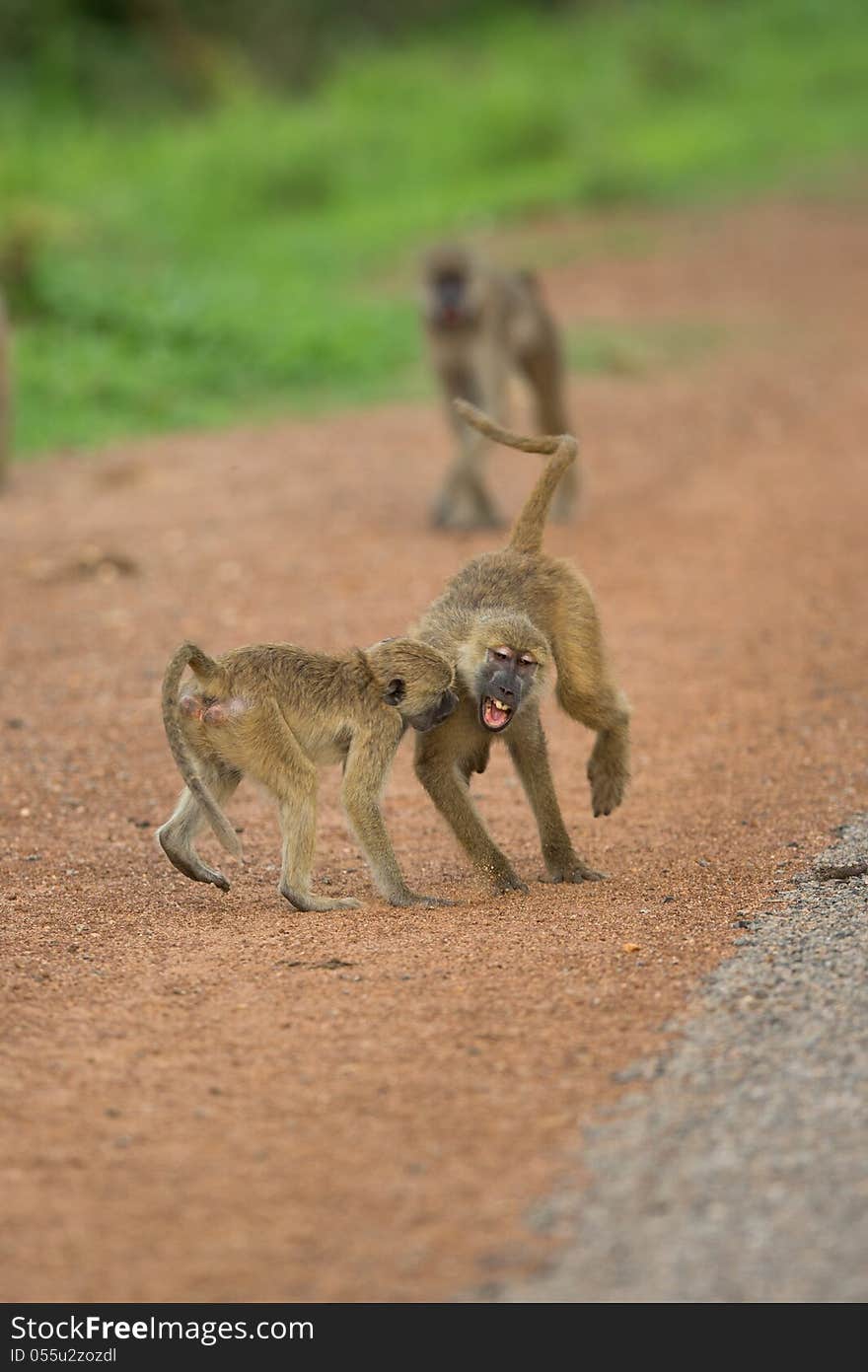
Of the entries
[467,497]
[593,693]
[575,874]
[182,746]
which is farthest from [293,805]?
[467,497]

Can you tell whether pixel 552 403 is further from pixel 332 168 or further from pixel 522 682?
pixel 332 168

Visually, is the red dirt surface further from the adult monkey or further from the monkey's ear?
the monkey's ear

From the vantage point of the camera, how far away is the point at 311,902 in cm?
551

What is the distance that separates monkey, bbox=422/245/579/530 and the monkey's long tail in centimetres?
436

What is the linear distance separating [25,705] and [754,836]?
313cm

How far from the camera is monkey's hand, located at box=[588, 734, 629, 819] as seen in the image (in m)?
6.27

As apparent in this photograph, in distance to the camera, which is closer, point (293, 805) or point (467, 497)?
point (293, 805)

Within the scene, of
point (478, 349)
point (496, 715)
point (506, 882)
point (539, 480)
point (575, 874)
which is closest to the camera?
point (496, 715)

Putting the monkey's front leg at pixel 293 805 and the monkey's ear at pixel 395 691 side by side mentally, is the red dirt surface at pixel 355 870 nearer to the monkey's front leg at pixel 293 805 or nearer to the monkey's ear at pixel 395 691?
the monkey's front leg at pixel 293 805

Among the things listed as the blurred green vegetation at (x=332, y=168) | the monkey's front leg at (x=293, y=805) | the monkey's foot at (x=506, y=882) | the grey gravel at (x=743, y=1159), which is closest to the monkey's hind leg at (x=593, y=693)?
the monkey's foot at (x=506, y=882)

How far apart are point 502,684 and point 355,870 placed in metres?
0.89

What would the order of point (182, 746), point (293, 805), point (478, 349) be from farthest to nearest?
1. point (478, 349)
2. point (293, 805)
3. point (182, 746)

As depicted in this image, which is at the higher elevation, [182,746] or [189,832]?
[182,746]

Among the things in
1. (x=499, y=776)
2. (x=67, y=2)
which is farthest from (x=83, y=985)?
(x=67, y=2)
